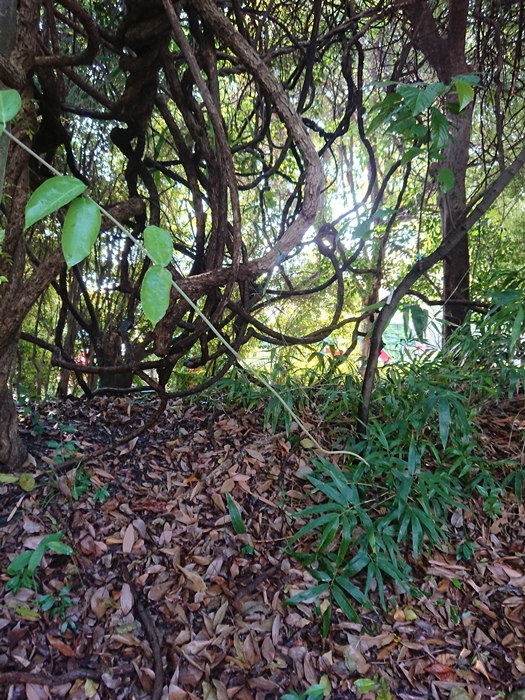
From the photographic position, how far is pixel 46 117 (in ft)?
4.57

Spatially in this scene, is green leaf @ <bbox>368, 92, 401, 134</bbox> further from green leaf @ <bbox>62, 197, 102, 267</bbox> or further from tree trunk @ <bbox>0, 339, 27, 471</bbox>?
tree trunk @ <bbox>0, 339, 27, 471</bbox>

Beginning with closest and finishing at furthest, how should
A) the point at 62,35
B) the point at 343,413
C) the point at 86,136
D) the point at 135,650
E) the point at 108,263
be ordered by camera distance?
the point at 135,650 → the point at 343,413 → the point at 62,35 → the point at 86,136 → the point at 108,263

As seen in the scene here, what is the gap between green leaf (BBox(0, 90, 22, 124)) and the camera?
39 cm

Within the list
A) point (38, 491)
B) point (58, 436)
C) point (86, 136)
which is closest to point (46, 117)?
point (86, 136)

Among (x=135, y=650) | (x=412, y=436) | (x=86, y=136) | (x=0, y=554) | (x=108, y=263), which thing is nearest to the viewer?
(x=135, y=650)

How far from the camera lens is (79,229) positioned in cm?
40

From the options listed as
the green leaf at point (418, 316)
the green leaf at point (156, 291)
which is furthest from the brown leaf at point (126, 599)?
the green leaf at point (418, 316)

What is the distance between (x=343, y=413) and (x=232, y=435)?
1.27 feet

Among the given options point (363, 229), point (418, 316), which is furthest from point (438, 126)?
point (418, 316)

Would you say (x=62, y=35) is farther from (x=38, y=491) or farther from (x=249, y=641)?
(x=249, y=641)

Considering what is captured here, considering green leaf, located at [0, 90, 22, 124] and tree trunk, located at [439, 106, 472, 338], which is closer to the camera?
green leaf, located at [0, 90, 22, 124]

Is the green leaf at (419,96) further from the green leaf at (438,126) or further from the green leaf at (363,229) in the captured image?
the green leaf at (363,229)

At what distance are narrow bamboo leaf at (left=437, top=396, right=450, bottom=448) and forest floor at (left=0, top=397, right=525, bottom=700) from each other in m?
0.24

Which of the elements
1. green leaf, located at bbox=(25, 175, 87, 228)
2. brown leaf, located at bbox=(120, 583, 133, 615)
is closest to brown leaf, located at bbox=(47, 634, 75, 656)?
brown leaf, located at bbox=(120, 583, 133, 615)
